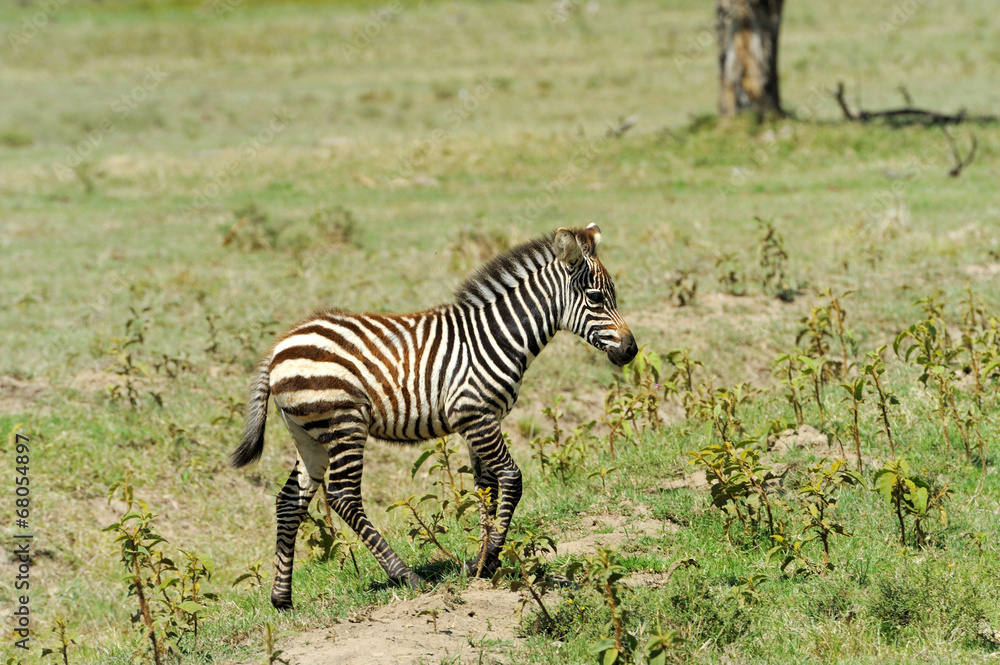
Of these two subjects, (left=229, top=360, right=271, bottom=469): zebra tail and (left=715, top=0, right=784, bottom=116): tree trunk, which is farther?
(left=715, top=0, right=784, bottom=116): tree trunk

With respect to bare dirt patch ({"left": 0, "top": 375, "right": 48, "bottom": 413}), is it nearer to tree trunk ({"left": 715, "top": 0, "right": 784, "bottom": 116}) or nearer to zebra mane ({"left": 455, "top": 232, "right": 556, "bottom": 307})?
zebra mane ({"left": 455, "top": 232, "right": 556, "bottom": 307})

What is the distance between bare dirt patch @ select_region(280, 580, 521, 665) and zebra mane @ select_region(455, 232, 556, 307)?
1.90 metres

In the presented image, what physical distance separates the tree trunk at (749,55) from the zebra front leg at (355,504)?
61.0ft

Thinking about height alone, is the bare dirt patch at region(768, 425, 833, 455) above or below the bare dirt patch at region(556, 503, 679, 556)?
above

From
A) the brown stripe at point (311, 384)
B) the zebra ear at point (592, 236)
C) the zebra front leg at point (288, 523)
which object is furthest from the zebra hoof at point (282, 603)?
the zebra ear at point (592, 236)

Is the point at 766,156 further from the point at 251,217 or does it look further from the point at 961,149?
the point at 251,217

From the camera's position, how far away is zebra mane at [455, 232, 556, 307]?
21.4 ft

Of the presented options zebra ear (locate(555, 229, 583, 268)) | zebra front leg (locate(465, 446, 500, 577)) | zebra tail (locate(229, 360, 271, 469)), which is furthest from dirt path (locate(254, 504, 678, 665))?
zebra ear (locate(555, 229, 583, 268))

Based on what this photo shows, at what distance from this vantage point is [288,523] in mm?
6316

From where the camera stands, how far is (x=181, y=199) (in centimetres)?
2016

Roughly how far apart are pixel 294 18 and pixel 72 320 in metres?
47.2

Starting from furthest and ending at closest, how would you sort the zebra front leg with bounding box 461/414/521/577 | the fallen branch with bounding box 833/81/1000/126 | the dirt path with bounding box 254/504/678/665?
1. the fallen branch with bounding box 833/81/1000/126
2. the zebra front leg with bounding box 461/414/521/577
3. the dirt path with bounding box 254/504/678/665

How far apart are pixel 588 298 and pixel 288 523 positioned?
2463mm

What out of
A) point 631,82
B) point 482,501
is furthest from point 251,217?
point 631,82
